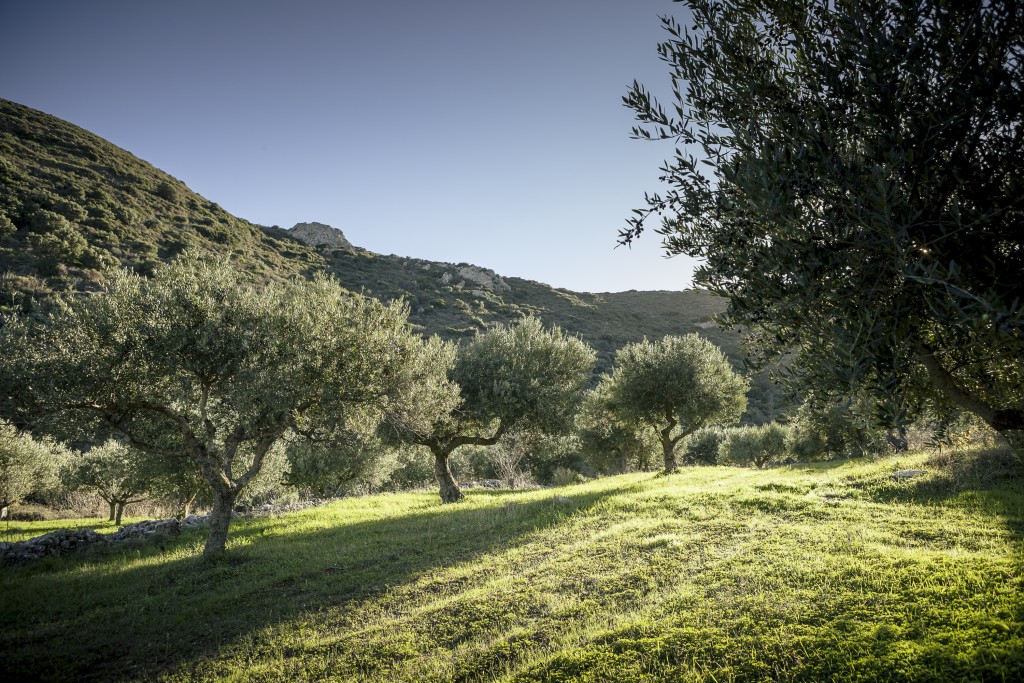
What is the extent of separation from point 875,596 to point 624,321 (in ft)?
326

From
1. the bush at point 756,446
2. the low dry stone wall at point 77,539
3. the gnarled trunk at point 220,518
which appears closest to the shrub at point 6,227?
the low dry stone wall at point 77,539

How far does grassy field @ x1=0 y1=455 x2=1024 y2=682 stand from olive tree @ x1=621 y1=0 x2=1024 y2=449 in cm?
341

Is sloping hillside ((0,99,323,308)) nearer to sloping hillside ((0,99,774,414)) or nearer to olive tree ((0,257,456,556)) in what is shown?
sloping hillside ((0,99,774,414))

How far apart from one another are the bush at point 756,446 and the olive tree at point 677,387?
1040 inches

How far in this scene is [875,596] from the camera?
723cm

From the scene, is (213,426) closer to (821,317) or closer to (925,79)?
(821,317)

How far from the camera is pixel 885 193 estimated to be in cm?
414

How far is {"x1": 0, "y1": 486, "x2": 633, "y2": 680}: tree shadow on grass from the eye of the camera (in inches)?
365

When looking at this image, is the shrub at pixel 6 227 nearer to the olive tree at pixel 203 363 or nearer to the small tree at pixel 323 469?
the small tree at pixel 323 469

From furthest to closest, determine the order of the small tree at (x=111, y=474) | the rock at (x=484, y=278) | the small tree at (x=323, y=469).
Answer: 1. the rock at (x=484, y=278)
2. the small tree at (x=323, y=469)
3. the small tree at (x=111, y=474)

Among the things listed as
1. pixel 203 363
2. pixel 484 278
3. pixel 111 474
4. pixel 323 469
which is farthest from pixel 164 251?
pixel 484 278

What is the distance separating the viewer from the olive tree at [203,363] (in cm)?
1285

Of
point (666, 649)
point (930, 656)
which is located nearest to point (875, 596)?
point (930, 656)

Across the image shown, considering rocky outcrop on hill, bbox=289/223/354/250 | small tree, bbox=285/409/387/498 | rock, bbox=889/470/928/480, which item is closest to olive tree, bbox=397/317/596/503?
small tree, bbox=285/409/387/498
